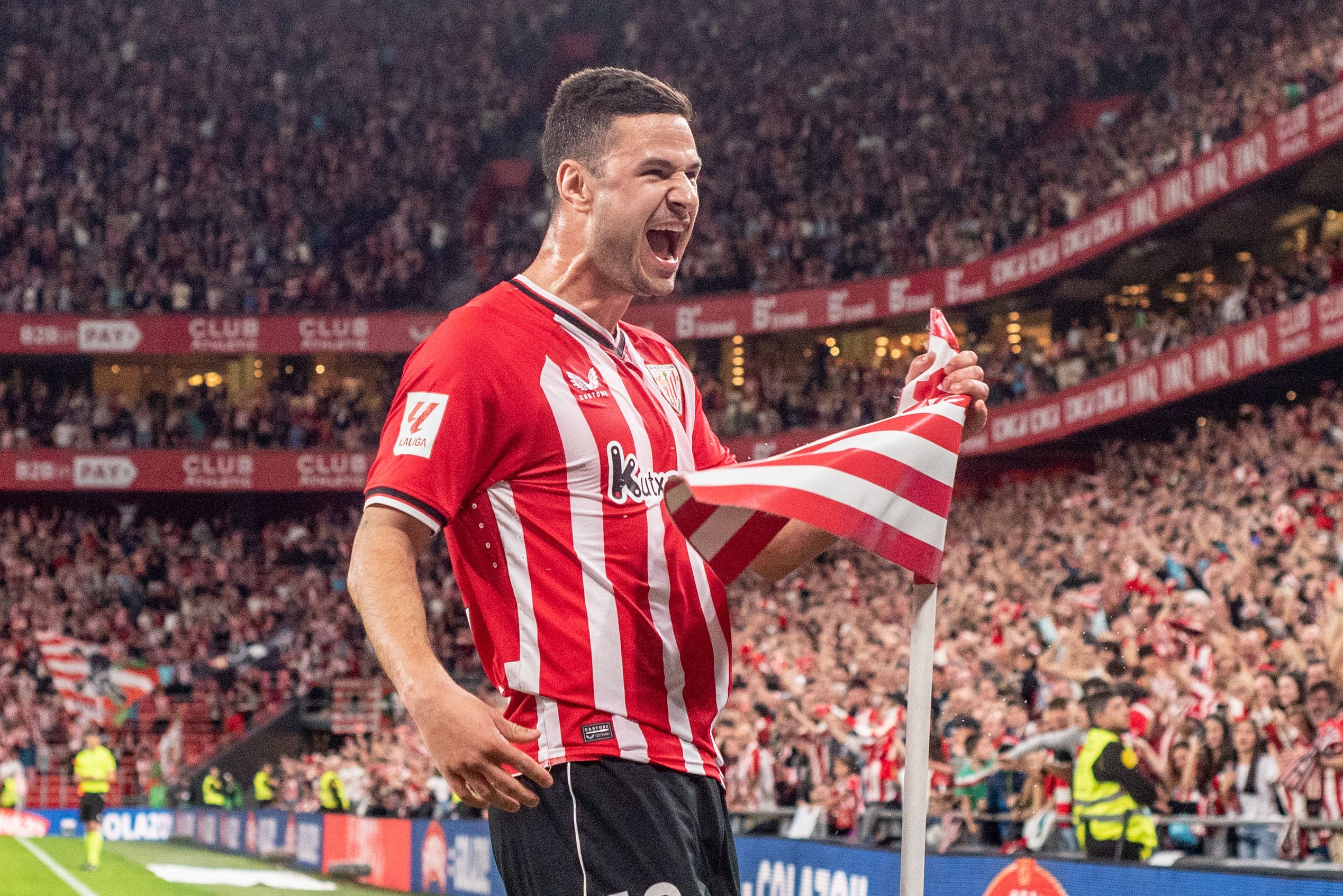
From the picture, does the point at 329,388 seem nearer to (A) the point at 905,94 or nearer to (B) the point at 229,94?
(B) the point at 229,94

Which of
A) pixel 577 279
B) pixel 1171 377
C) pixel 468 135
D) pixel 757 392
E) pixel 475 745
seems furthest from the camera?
pixel 468 135

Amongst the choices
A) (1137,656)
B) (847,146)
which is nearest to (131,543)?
(847,146)

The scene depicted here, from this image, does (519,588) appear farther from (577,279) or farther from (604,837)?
(577,279)

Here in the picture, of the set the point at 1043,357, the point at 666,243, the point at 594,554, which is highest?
the point at 1043,357

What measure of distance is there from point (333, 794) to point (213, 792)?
545 centimetres

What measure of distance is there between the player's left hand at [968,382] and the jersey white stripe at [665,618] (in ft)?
1.98

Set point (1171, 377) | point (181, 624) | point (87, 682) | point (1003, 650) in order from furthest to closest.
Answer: point (181, 624) → point (87, 682) → point (1171, 377) → point (1003, 650)

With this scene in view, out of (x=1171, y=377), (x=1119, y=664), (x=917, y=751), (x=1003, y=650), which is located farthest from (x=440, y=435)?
(x=1171, y=377)

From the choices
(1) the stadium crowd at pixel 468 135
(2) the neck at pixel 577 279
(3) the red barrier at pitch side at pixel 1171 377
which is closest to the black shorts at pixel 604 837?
(2) the neck at pixel 577 279

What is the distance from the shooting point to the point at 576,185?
3.03 meters

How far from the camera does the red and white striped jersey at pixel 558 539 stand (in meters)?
2.75

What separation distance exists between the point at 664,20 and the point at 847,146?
7839mm

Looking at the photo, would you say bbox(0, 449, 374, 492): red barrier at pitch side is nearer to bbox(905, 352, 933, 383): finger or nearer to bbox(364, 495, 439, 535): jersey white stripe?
bbox(905, 352, 933, 383): finger

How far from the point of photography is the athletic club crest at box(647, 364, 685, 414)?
10.5 ft
